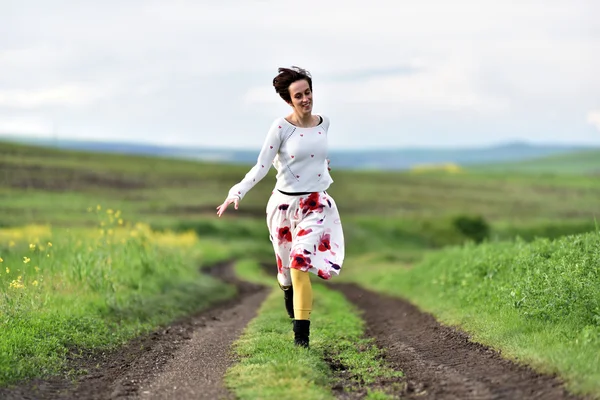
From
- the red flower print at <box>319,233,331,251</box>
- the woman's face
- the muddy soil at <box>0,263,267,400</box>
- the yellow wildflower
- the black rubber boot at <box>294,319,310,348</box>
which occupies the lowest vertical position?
the muddy soil at <box>0,263,267,400</box>

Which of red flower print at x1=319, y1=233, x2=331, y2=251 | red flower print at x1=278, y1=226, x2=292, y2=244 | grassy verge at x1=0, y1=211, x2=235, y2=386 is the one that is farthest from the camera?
red flower print at x1=278, y1=226, x2=292, y2=244

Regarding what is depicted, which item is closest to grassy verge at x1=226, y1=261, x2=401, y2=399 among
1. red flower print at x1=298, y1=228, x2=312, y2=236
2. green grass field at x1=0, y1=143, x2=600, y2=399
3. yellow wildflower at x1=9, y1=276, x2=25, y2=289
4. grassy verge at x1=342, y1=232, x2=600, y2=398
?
green grass field at x1=0, y1=143, x2=600, y2=399

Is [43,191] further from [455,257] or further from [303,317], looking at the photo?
[303,317]

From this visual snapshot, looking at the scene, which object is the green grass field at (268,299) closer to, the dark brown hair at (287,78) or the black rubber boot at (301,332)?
the black rubber boot at (301,332)

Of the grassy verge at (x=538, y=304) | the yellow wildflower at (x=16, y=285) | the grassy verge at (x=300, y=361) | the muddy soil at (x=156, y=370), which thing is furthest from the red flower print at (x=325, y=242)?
the yellow wildflower at (x=16, y=285)

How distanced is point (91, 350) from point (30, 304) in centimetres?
143

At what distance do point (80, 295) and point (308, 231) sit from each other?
5.88 metres

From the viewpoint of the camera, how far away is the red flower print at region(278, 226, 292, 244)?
9.62 metres

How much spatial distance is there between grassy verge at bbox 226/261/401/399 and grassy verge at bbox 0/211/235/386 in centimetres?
227

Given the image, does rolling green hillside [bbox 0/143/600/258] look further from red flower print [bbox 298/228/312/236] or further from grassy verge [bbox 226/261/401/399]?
red flower print [bbox 298/228/312/236]

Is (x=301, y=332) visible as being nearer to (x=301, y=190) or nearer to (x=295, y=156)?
(x=301, y=190)

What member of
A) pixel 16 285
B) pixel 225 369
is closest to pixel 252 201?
pixel 16 285

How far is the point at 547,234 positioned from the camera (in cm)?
6288

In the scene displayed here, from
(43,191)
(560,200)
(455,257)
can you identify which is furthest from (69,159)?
(455,257)
